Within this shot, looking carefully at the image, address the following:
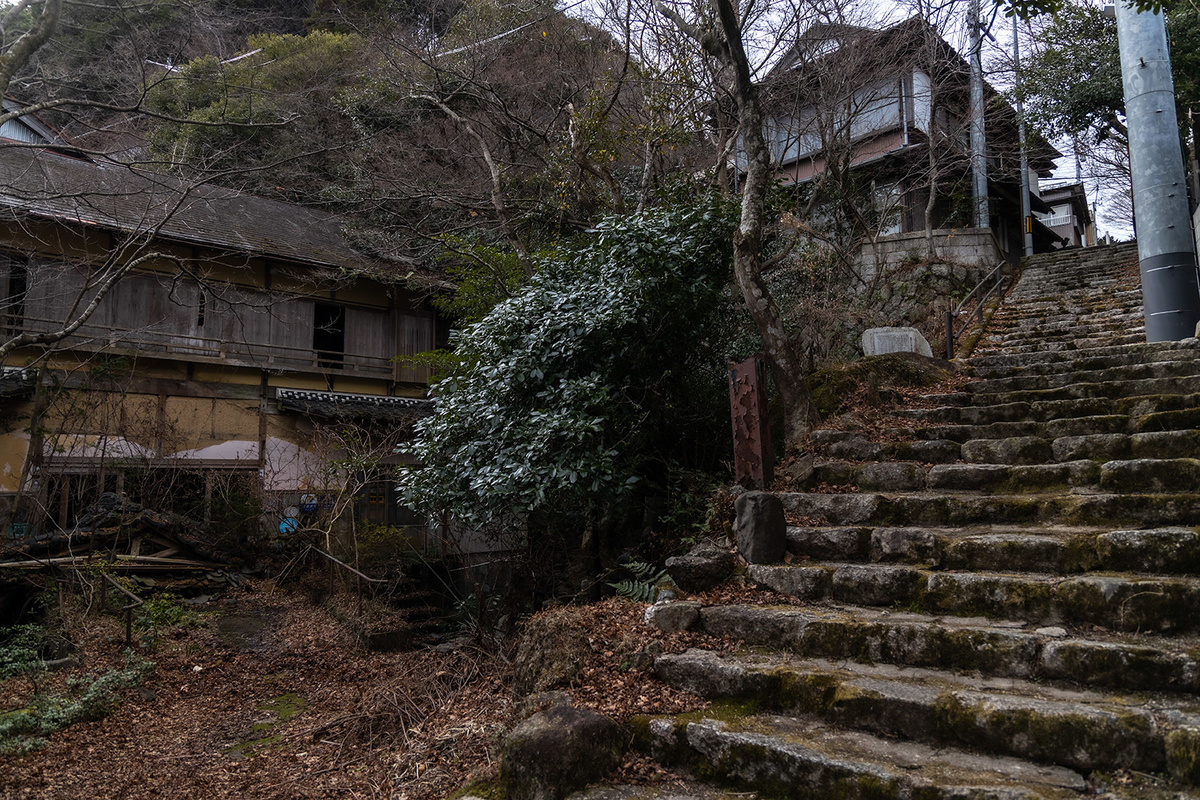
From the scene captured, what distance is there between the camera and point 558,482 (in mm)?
6156

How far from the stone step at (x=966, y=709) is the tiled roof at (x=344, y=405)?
12.5 m

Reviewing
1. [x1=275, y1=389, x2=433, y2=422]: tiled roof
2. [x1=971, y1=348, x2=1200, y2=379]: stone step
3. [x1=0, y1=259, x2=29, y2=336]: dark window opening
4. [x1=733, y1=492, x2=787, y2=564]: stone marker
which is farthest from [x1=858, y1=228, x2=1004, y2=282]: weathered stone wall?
[x1=0, y1=259, x2=29, y2=336]: dark window opening

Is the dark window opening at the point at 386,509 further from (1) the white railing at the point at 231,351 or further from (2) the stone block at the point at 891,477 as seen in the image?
(2) the stone block at the point at 891,477

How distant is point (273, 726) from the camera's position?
6.33 m

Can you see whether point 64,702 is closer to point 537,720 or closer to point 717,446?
point 537,720

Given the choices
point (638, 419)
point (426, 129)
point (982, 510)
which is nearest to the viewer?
point (982, 510)

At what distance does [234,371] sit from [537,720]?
584 inches

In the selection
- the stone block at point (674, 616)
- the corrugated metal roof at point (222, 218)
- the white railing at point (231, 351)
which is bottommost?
the stone block at point (674, 616)

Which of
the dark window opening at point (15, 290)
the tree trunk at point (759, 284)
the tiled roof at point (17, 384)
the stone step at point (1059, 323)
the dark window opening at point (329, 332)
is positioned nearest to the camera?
the tree trunk at point (759, 284)

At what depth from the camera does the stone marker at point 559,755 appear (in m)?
3.21

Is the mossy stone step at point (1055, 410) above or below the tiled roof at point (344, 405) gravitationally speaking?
below

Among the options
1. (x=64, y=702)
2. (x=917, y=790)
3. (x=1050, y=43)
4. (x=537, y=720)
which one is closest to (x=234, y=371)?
(x=64, y=702)

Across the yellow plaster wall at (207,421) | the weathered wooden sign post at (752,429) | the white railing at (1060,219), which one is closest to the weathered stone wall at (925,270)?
the weathered wooden sign post at (752,429)

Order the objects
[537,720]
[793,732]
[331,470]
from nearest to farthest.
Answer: [793,732], [537,720], [331,470]
